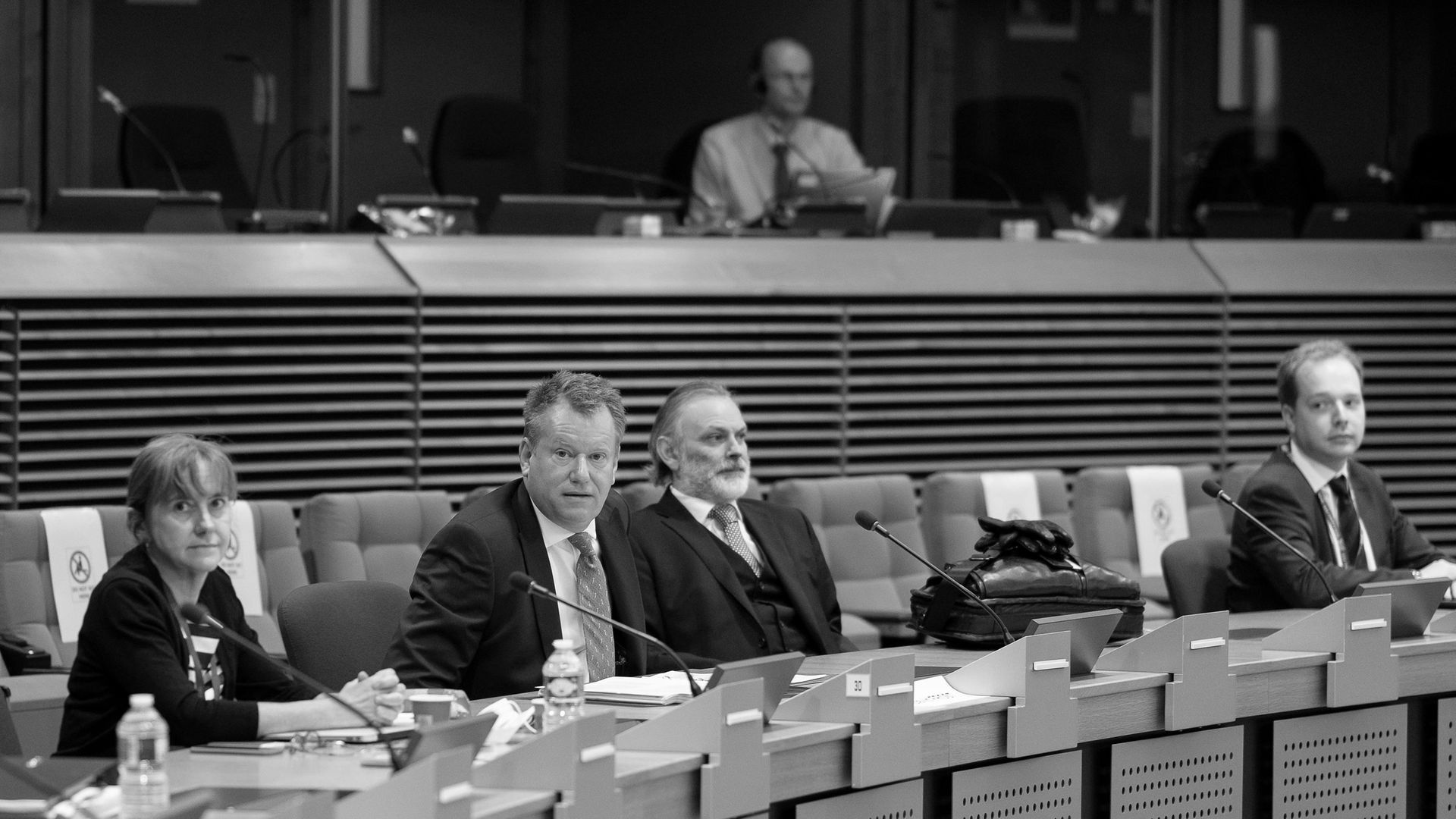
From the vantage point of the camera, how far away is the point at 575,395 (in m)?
4.20

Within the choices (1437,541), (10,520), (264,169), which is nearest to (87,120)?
(264,169)

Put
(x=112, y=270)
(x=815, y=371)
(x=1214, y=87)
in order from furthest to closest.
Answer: (x=1214, y=87) → (x=815, y=371) → (x=112, y=270)

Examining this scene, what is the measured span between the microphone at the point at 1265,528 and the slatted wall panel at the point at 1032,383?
2.89m

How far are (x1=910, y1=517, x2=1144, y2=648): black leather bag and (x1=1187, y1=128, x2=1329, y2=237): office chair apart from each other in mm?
5513

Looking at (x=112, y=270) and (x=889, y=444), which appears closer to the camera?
(x=112, y=270)

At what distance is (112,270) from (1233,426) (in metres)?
4.62

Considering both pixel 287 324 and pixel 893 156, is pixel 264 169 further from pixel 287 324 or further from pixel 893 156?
pixel 893 156

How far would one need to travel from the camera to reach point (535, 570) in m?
4.13

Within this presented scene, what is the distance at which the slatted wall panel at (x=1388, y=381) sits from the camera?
8758 millimetres

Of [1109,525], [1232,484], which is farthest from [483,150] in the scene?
[1232,484]

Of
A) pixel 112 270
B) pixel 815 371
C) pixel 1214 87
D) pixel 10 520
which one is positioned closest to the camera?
pixel 10 520

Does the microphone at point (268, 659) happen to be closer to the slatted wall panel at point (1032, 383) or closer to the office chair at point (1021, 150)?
the slatted wall panel at point (1032, 383)

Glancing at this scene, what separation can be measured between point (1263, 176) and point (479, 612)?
24.0 ft

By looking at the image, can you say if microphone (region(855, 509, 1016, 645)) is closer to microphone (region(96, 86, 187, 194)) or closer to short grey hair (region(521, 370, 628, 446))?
short grey hair (region(521, 370, 628, 446))
